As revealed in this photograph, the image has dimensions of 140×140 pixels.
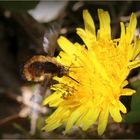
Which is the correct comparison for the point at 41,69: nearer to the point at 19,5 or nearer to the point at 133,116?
the point at 133,116

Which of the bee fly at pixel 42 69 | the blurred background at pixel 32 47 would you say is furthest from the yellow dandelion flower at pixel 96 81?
the blurred background at pixel 32 47

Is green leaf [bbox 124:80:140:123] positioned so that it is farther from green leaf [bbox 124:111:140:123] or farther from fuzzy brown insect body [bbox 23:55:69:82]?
fuzzy brown insect body [bbox 23:55:69:82]

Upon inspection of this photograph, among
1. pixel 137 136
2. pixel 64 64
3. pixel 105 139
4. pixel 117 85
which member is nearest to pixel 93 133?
pixel 105 139

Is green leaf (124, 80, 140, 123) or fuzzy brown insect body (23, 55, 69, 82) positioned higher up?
fuzzy brown insect body (23, 55, 69, 82)

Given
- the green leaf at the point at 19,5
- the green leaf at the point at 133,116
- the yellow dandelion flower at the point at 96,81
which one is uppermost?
the green leaf at the point at 19,5

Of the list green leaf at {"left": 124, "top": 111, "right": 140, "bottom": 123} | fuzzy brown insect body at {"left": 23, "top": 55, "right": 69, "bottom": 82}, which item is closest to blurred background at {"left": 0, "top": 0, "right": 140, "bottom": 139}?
fuzzy brown insect body at {"left": 23, "top": 55, "right": 69, "bottom": 82}

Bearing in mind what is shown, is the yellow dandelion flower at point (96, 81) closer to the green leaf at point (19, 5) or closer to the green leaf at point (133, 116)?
the green leaf at point (133, 116)

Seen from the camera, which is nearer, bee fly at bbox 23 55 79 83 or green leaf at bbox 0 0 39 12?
bee fly at bbox 23 55 79 83
